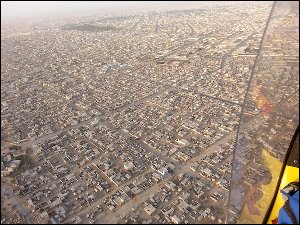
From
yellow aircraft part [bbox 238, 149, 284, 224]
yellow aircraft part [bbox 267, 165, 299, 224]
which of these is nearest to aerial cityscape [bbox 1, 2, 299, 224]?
yellow aircraft part [bbox 238, 149, 284, 224]

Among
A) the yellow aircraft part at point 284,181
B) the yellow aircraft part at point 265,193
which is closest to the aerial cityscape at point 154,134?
the yellow aircraft part at point 265,193

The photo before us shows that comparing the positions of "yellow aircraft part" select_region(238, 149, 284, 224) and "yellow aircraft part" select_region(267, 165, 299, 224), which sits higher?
"yellow aircraft part" select_region(238, 149, 284, 224)

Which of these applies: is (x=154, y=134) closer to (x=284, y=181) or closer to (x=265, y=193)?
(x=284, y=181)

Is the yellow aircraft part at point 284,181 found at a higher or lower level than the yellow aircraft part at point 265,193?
lower

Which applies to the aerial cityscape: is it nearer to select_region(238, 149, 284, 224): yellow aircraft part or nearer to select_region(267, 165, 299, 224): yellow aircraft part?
select_region(238, 149, 284, 224): yellow aircraft part

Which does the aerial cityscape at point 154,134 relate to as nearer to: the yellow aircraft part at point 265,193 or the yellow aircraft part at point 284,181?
the yellow aircraft part at point 265,193

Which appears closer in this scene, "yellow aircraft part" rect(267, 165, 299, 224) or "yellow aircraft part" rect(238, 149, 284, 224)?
"yellow aircraft part" rect(238, 149, 284, 224)

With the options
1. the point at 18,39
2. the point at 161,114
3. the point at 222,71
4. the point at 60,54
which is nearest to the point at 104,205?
the point at 161,114
